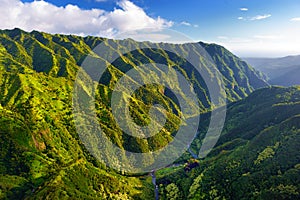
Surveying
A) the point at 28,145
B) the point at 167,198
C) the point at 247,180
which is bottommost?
the point at 167,198

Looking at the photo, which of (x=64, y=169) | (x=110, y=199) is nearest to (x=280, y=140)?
(x=110, y=199)

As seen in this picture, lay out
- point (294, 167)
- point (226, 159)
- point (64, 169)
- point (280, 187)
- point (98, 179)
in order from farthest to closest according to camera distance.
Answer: point (226, 159), point (98, 179), point (64, 169), point (294, 167), point (280, 187)

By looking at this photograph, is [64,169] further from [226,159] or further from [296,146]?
[296,146]

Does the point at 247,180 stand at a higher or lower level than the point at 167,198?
higher

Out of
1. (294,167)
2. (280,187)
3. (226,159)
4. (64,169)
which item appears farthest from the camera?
(226,159)

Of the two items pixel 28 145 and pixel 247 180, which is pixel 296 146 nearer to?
pixel 247 180

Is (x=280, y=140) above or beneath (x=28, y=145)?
beneath

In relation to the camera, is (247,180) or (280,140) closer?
(247,180)

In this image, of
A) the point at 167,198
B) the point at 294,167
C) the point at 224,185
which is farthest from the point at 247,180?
the point at 167,198

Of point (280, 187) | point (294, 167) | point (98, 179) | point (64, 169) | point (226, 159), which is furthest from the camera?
point (226, 159)
